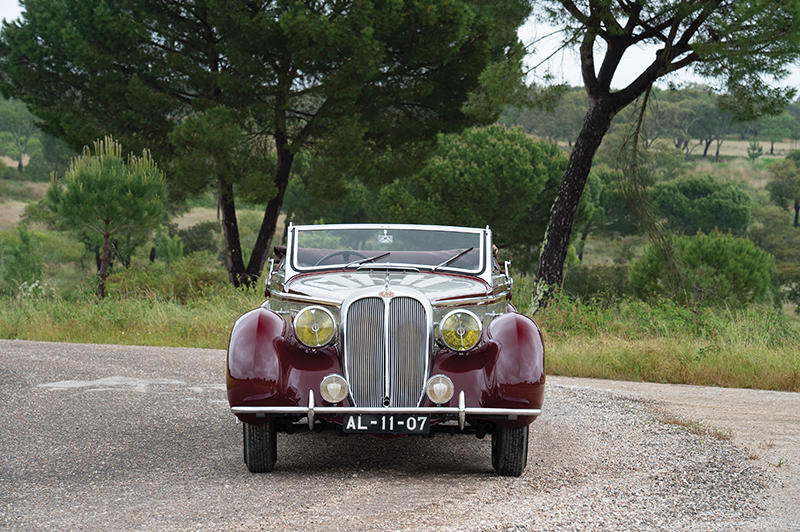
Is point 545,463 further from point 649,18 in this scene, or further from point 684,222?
point 684,222

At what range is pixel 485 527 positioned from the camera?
4430 millimetres

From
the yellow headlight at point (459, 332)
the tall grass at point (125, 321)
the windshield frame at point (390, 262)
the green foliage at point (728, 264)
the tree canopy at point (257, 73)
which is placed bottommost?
the green foliage at point (728, 264)

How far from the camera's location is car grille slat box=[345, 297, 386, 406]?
541 cm

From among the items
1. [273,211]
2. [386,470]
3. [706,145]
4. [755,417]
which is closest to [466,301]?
[386,470]

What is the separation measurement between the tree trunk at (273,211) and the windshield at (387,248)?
17.0 meters

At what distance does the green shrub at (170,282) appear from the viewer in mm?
20487

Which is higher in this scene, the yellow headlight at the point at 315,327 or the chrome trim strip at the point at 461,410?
the yellow headlight at the point at 315,327

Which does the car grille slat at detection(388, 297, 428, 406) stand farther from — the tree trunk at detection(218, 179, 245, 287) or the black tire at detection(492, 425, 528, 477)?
the tree trunk at detection(218, 179, 245, 287)

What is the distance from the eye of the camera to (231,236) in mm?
24859

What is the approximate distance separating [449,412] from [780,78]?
1305 centimetres

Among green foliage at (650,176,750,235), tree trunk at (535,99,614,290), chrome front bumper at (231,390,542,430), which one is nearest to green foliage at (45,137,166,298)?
tree trunk at (535,99,614,290)

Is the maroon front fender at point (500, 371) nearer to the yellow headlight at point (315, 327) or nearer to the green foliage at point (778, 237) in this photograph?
the yellow headlight at point (315, 327)

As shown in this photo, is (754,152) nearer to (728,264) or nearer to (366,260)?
(728,264)

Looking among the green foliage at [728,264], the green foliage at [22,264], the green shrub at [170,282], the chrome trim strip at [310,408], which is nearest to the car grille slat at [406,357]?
the chrome trim strip at [310,408]
